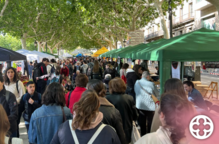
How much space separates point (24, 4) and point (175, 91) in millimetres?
18863

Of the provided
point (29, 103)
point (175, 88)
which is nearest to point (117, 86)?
point (175, 88)

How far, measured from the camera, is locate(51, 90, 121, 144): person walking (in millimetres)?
2027

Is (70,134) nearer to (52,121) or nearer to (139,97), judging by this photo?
(52,121)

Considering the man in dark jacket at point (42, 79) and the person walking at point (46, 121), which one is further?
the man in dark jacket at point (42, 79)

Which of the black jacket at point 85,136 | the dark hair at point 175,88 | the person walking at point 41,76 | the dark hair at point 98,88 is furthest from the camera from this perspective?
the person walking at point 41,76

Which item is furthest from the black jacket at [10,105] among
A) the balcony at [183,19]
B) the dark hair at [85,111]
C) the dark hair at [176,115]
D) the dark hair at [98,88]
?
the balcony at [183,19]

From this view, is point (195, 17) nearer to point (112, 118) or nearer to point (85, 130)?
point (112, 118)

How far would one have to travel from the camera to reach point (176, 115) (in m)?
1.74

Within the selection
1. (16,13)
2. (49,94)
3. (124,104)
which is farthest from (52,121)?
(16,13)

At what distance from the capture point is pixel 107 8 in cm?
1617

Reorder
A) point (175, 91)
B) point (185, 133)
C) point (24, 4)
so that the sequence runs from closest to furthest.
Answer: point (185, 133) → point (175, 91) → point (24, 4)

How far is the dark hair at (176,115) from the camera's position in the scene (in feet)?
A: 5.37

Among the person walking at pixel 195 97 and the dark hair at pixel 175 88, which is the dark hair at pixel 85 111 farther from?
the person walking at pixel 195 97

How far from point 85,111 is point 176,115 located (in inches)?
32.9
